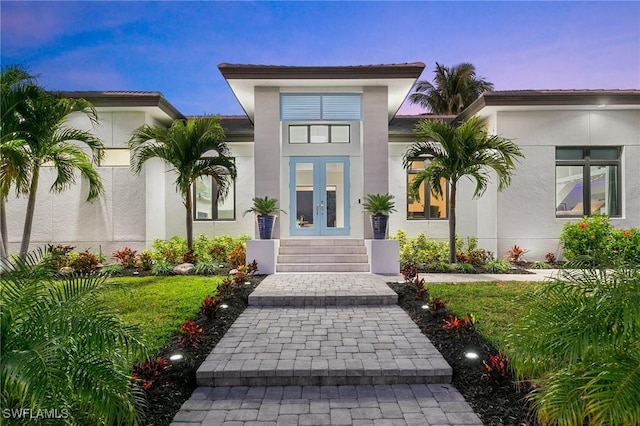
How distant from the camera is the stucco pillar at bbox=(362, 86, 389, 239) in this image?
1029 centimetres

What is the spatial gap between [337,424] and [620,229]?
11646mm

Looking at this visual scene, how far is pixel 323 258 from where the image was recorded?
987 cm

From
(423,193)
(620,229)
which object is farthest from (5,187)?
(620,229)

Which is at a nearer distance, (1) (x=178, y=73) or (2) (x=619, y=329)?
(2) (x=619, y=329)

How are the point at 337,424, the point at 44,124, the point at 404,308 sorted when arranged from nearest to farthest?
1. the point at 337,424
2. the point at 404,308
3. the point at 44,124

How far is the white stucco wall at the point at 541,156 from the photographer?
11.1m

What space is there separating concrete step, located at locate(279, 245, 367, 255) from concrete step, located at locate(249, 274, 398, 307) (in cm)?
183


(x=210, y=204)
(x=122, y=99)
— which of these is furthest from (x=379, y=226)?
(x=122, y=99)

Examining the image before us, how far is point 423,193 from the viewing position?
1298cm

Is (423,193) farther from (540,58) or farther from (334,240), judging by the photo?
(540,58)

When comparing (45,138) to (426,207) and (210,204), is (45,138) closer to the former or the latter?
(210,204)

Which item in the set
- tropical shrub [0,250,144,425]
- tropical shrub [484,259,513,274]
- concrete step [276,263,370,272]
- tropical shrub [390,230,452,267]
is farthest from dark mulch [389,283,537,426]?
tropical shrub [390,230,452,267]

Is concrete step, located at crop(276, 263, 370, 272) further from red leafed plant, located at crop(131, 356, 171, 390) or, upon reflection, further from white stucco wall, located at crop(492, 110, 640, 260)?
red leafed plant, located at crop(131, 356, 171, 390)

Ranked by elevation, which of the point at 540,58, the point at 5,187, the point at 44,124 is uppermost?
the point at 540,58
